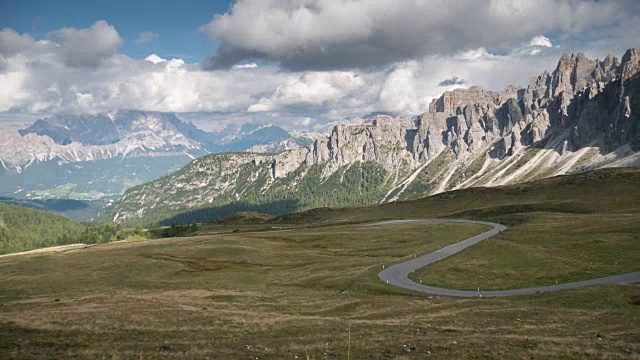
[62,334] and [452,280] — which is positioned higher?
[62,334]

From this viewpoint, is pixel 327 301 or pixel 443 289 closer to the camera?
pixel 327 301

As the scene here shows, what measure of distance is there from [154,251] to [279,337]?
9383 centimetres

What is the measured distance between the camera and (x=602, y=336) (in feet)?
110

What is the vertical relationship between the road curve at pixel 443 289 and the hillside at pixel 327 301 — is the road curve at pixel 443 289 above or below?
below

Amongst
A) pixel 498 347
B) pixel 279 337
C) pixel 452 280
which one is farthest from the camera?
pixel 452 280

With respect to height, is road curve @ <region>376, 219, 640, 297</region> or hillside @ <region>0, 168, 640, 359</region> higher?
hillside @ <region>0, 168, 640, 359</region>

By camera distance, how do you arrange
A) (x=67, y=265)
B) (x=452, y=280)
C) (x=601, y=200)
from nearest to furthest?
1. (x=452, y=280)
2. (x=67, y=265)
3. (x=601, y=200)

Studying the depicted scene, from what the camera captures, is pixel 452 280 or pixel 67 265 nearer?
pixel 452 280

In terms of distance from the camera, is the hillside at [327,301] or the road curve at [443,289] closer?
the hillside at [327,301]

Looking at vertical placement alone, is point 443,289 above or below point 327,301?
below

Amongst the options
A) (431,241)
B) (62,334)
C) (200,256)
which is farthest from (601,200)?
(62,334)

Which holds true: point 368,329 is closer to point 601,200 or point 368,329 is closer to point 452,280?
point 452,280

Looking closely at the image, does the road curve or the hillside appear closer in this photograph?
the hillside

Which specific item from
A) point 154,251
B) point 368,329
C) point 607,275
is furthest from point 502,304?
point 154,251
